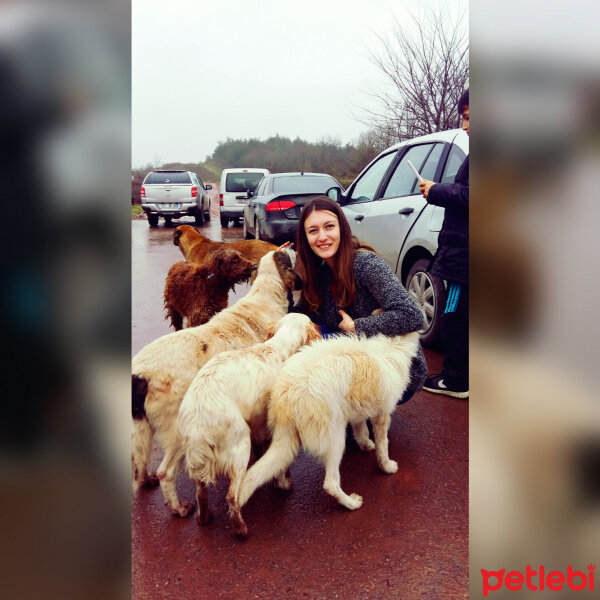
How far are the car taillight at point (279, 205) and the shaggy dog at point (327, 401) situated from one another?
25.7 feet

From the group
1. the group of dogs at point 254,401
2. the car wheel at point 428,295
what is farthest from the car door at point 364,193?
the group of dogs at point 254,401

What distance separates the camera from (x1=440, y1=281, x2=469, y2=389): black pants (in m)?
3.91

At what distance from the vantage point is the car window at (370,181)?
6313 mm

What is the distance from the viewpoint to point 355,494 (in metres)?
2.82

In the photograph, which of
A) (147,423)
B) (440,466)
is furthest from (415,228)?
(147,423)

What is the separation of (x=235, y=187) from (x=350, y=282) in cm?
1688

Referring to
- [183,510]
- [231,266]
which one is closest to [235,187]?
[231,266]

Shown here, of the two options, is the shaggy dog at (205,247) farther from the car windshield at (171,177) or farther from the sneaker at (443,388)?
the car windshield at (171,177)

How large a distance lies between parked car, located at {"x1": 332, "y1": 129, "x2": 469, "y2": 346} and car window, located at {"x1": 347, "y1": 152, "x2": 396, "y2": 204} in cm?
2

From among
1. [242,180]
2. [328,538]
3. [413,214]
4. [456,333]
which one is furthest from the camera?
[242,180]

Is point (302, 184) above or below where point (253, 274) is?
above

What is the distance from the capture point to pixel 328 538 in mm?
2504
